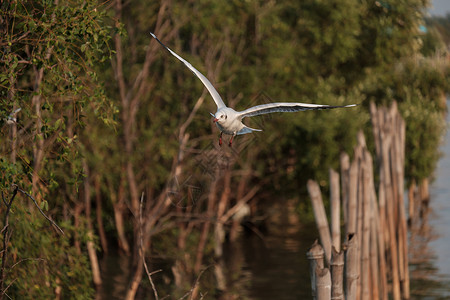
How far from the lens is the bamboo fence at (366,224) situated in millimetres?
9312

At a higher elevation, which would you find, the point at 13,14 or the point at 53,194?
the point at 13,14

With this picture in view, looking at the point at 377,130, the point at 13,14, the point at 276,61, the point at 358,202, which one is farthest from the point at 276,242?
the point at 13,14

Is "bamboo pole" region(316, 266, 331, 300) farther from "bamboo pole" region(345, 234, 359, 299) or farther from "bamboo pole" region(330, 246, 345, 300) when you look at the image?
"bamboo pole" region(345, 234, 359, 299)

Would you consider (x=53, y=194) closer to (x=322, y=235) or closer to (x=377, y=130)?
(x=377, y=130)

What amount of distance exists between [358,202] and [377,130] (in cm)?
395

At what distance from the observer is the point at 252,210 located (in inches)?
1161

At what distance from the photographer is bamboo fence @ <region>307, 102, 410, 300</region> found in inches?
367

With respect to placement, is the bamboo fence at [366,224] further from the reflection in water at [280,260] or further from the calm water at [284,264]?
the reflection in water at [280,260]

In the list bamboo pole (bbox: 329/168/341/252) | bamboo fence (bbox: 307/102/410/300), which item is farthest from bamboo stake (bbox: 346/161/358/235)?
bamboo pole (bbox: 329/168/341/252)

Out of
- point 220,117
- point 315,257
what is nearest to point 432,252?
point 315,257

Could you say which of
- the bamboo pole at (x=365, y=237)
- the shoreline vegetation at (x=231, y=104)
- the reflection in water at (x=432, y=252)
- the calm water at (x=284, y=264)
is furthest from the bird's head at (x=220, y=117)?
the reflection in water at (x=432, y=252)

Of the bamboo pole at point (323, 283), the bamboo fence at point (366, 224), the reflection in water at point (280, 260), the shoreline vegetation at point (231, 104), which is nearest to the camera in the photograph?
the bamboo pole at point (323, 283)

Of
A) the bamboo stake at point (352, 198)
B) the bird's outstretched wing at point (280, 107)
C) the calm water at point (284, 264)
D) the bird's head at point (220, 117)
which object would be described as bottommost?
the calm water at point (284, 264)

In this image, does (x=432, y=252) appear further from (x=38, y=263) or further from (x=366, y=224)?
(x=38, y=263)
